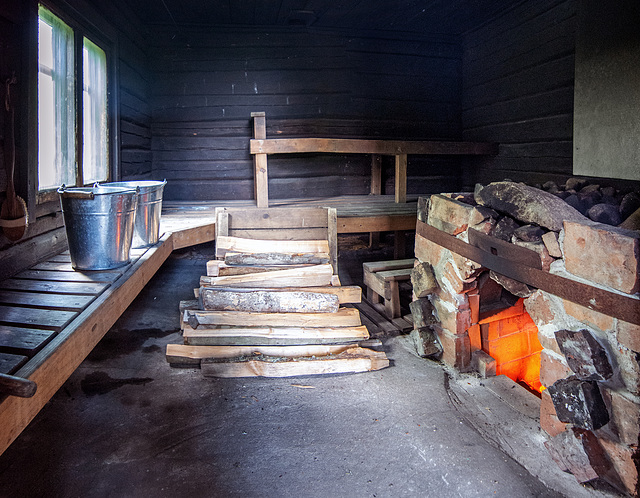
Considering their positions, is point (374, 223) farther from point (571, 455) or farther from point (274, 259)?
point (571, 455)

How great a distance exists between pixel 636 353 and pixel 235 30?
6.72 m

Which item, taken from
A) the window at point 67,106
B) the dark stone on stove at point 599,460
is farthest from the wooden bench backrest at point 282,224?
the dark stone on stove at point 599,460

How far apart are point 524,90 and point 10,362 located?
Result: 6.45 meters

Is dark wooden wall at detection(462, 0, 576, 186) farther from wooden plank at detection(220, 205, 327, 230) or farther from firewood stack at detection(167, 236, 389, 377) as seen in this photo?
firewood stack at detection(167, 236, 389, 377)

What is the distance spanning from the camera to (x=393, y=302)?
5.09 meters

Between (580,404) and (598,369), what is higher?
(598,369)

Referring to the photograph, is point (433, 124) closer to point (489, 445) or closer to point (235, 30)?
point (235, 30)

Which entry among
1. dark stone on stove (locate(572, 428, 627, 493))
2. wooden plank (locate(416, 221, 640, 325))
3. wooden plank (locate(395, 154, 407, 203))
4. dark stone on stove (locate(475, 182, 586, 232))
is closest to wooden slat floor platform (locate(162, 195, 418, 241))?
wooden plank (locate(395, 154, 407, 203))

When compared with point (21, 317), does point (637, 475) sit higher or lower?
lower

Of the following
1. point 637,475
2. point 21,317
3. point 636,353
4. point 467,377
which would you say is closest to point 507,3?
point 467,377

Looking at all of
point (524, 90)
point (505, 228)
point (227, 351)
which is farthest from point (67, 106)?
point (524, 90)

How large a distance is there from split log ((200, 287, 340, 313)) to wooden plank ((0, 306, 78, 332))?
176cm

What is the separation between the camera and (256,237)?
194 inches

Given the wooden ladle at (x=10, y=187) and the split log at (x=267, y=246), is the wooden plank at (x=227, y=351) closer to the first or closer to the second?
the split log at (x=267, y=246)
